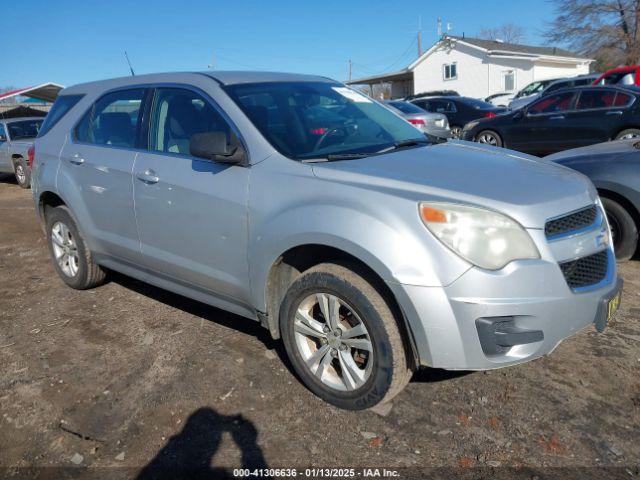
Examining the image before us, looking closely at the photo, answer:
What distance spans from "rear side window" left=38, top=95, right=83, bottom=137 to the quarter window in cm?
129

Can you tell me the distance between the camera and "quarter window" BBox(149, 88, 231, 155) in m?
3.46

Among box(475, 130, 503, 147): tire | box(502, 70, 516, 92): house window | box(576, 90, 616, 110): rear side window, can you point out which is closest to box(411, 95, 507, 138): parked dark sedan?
box(475, 130, 503, 147): tire

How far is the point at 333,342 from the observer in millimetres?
2889

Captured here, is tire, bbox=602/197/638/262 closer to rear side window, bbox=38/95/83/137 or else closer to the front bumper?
the front bumper

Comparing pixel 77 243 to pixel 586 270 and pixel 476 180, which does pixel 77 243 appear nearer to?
pixel 476 180

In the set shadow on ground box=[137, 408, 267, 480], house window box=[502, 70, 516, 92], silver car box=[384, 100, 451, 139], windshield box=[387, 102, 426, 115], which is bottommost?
shadow on ground box=[137, 408, 267, 480]

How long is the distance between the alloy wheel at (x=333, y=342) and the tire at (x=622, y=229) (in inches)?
120

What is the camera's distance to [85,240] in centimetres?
447

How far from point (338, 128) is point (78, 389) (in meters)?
2.27

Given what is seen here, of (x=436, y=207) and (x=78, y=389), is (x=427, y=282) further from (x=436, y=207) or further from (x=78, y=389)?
(x=78, y=389)

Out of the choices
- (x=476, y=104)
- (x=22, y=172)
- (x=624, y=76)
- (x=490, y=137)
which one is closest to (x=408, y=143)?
(x=490, y=137)

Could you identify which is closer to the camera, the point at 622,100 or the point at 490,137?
the point at 622,100

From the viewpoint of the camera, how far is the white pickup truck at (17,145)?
12.3m

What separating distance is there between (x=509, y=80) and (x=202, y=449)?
3687 centimetres
